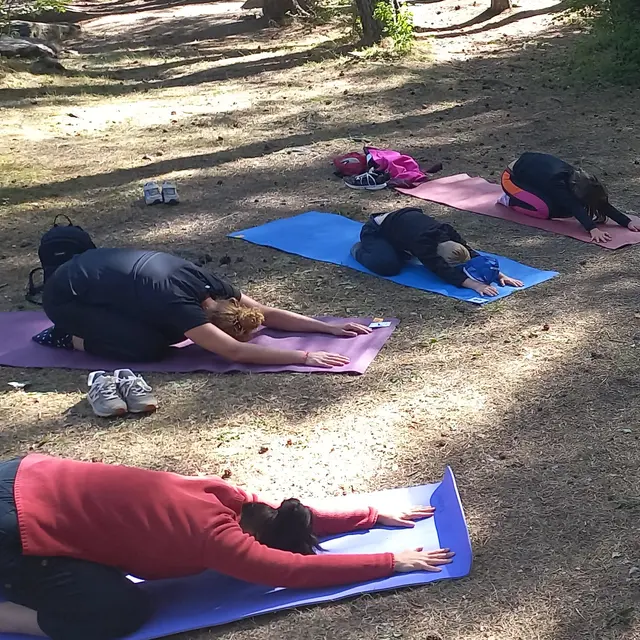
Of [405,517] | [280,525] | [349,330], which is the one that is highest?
[280,525]

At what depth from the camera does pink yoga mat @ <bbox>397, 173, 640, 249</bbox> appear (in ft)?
17.6

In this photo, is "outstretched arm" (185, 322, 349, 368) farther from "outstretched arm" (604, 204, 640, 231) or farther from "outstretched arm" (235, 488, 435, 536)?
"outstretched arm" (604, 204, 640, 231)

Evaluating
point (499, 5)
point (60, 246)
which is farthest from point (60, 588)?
point (499, 5)

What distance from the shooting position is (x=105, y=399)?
3.64 m

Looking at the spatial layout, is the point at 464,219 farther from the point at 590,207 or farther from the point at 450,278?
the point at 450,278

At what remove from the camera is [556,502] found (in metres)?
2.94

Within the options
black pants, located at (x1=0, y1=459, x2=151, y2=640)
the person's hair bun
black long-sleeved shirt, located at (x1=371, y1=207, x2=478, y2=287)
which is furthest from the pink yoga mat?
black pants, located at (x1=0, y1=459, x2=151, y2=640)

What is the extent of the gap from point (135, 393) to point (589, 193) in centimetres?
322

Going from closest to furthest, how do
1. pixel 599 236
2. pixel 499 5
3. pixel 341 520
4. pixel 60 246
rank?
pixel 341 520, pixel 60 246, pixel 599 236, pixel 499 5

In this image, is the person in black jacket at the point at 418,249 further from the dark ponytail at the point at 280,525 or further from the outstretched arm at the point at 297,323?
the dark ponytail at the point at 280,525

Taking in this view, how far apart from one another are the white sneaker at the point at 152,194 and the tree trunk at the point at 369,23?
6.19 meters

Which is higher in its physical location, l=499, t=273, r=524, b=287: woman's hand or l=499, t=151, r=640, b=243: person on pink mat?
l=499, t=151, r=640, b=243: person on pink mat

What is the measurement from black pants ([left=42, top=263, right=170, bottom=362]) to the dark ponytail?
1.66 metres

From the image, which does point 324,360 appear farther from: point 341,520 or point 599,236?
point 599,236
